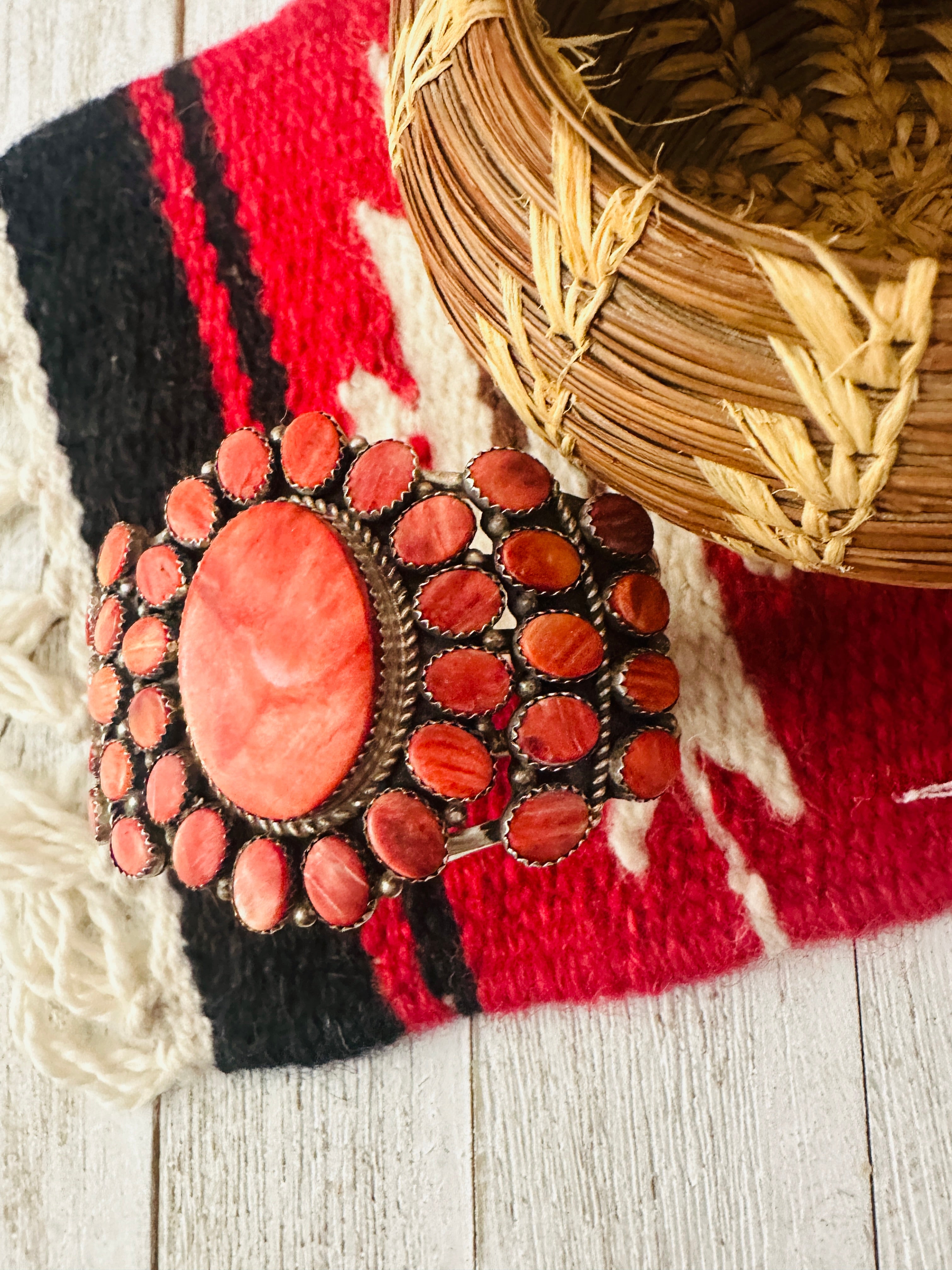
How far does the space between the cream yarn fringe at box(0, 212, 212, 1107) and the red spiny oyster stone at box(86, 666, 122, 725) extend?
16 centimetres

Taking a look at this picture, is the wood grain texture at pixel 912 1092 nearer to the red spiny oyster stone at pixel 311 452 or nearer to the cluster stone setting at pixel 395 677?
the cluster stone setting at pixel 395 677

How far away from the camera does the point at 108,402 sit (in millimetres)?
633

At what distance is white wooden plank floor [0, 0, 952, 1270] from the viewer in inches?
18.7

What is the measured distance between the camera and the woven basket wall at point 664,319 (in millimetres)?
272

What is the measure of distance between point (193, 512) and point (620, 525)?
0.54 feet

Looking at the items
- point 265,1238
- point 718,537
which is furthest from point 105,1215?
point 718,537

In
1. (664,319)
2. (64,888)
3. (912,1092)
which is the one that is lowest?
(912,1092)

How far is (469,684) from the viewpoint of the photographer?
380mm

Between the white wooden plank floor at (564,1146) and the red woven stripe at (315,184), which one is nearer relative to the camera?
the white wooden plank floor at (564,1146)

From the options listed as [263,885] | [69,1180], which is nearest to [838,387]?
[263,885]

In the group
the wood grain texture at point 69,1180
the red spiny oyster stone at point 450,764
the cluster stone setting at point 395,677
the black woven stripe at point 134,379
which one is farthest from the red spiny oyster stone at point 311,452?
the wood grain texture at point 69,1180

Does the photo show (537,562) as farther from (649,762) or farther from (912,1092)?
(912,1092)

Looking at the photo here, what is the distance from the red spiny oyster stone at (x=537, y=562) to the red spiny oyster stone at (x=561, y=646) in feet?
0.04

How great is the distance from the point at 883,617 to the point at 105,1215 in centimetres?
49
